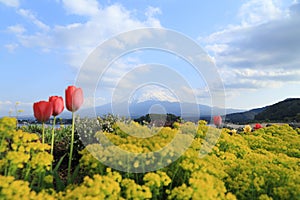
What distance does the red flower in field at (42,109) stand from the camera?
3002 mm

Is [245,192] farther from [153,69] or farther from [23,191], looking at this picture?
[23,191]

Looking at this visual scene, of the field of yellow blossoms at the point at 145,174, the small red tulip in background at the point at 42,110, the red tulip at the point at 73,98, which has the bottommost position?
the field of yellow blossoms at the point at 145,174

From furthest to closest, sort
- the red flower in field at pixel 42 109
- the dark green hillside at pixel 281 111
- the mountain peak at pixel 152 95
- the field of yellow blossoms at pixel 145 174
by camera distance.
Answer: the dark green hillside at pixel 281 111, the mountain peak at pixel 152 95, the red flower in field at pixel 42 109, the field of yellow blossoms at pixel 145 174

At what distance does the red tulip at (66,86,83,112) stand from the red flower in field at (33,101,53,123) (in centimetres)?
17

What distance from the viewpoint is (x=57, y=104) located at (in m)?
3.16

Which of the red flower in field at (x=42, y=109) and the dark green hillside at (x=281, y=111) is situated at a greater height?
the dark green hillside at (x=281, y=111)

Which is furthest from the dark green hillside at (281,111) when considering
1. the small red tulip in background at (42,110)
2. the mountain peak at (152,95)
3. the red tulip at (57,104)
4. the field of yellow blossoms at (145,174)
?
the small red tulip in background at (42,110)

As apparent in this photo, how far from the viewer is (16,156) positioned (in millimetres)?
2186

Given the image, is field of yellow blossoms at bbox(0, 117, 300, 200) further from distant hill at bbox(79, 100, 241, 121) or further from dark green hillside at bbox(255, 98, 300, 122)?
dark green hillside at bbox(255, 98, 300, 122)

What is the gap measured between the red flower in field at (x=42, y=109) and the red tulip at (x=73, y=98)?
17cm

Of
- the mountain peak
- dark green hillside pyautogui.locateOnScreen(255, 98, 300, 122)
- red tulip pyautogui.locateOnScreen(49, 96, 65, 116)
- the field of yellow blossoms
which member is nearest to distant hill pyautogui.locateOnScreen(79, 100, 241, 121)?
the mountain peak

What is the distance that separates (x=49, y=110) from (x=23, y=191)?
4.01 feet

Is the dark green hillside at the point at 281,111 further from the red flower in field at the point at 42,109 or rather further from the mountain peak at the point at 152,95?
the red flower in field at the point at 42,109

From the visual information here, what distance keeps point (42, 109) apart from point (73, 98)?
0.98 feet
